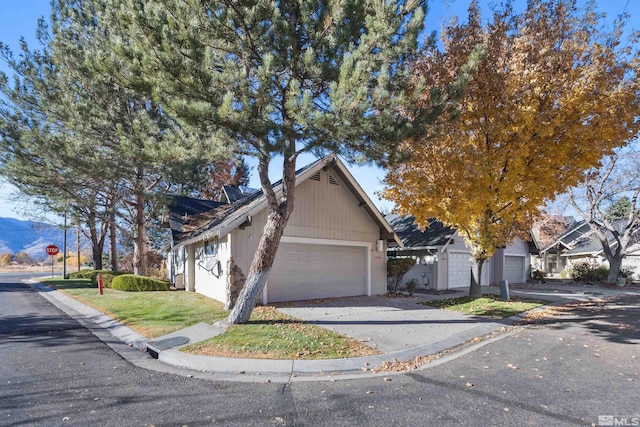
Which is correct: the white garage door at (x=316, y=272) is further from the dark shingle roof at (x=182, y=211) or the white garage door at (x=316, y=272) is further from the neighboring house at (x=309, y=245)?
the dark shingle roof at (x=182, y=211)

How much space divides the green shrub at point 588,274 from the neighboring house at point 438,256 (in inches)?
304

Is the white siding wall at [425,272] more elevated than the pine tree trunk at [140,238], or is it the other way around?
the pine tree trunk at [140,238]

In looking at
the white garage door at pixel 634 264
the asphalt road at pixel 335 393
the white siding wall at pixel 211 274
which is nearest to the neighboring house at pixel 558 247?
the white garage door at pixel 634 264

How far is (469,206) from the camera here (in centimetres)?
1115

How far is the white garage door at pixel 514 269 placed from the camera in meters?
22.9

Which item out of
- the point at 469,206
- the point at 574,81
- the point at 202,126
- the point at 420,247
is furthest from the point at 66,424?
the point at 420,247

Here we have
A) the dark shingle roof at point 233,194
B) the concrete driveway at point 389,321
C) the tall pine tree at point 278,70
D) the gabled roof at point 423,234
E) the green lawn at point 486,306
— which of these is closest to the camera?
the tall pine tree at point 278,70

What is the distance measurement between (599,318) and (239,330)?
34.1 ft

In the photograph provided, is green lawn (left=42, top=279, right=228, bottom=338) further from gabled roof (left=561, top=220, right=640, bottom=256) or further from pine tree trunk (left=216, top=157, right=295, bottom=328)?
gabled roof (left=561, top=220, right=640, bottom=256)

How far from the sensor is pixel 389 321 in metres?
9.50

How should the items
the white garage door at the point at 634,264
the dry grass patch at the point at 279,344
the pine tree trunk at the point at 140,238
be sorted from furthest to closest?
the white garage door at the point at 634,264
the pine tree trunk at the point at 140,238
the dry grass patch at the point at 279,344

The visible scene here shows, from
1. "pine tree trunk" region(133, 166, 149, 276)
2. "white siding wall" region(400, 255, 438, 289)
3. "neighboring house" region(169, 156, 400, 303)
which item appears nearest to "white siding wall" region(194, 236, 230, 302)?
"neighboring house" region(169, 156, 400, 303)

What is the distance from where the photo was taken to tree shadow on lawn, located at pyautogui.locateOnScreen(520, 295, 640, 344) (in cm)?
855

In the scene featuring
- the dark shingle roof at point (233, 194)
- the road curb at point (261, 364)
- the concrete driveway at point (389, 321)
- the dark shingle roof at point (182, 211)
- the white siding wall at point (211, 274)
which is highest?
the dark shingle roof at point (233, 194)
